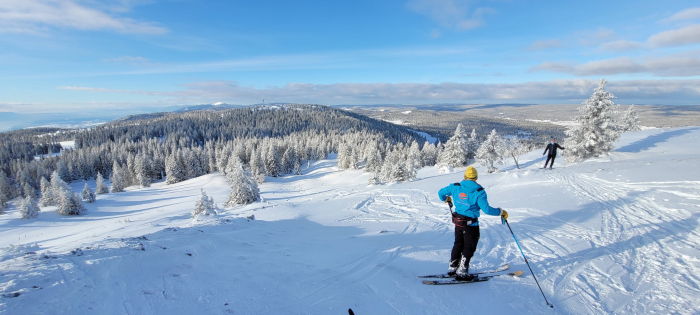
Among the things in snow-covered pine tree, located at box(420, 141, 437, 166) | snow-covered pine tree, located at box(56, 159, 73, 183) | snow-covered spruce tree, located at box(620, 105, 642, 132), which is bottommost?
snow-covered pine tree, located at box(56, 159, 73, 183)

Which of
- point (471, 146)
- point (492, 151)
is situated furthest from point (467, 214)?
point (471, 146)

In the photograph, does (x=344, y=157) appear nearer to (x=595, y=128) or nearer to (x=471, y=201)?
(x=595, y=128)

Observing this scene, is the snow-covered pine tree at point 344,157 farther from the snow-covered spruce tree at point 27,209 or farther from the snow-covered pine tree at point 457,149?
the snow-covered spruce tree at point 27,209

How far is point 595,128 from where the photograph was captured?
20.5m

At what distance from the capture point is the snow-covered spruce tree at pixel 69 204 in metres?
27.6

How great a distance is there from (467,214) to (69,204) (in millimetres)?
40198

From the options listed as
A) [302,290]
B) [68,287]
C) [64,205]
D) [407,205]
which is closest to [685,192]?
[407,205]

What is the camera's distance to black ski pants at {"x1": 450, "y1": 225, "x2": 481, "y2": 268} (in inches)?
195

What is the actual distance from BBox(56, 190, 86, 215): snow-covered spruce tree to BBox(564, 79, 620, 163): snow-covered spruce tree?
48931mm

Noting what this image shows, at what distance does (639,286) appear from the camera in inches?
182

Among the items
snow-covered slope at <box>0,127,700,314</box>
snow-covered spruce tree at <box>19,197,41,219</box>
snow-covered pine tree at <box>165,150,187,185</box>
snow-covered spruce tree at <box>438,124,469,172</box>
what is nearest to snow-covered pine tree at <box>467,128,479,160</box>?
snow-covered spruce tree at <box>438,124,469,172</box>

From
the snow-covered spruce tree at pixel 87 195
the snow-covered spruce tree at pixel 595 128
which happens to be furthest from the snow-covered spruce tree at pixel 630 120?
the snow-covered spruce tree at pixel 87 195

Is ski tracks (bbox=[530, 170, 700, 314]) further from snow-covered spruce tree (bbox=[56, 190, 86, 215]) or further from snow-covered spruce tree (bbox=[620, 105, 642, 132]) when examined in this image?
snow-covered spruce tree (bbox=[620, 105, 642, 132])

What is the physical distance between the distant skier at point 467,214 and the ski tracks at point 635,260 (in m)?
1.57
